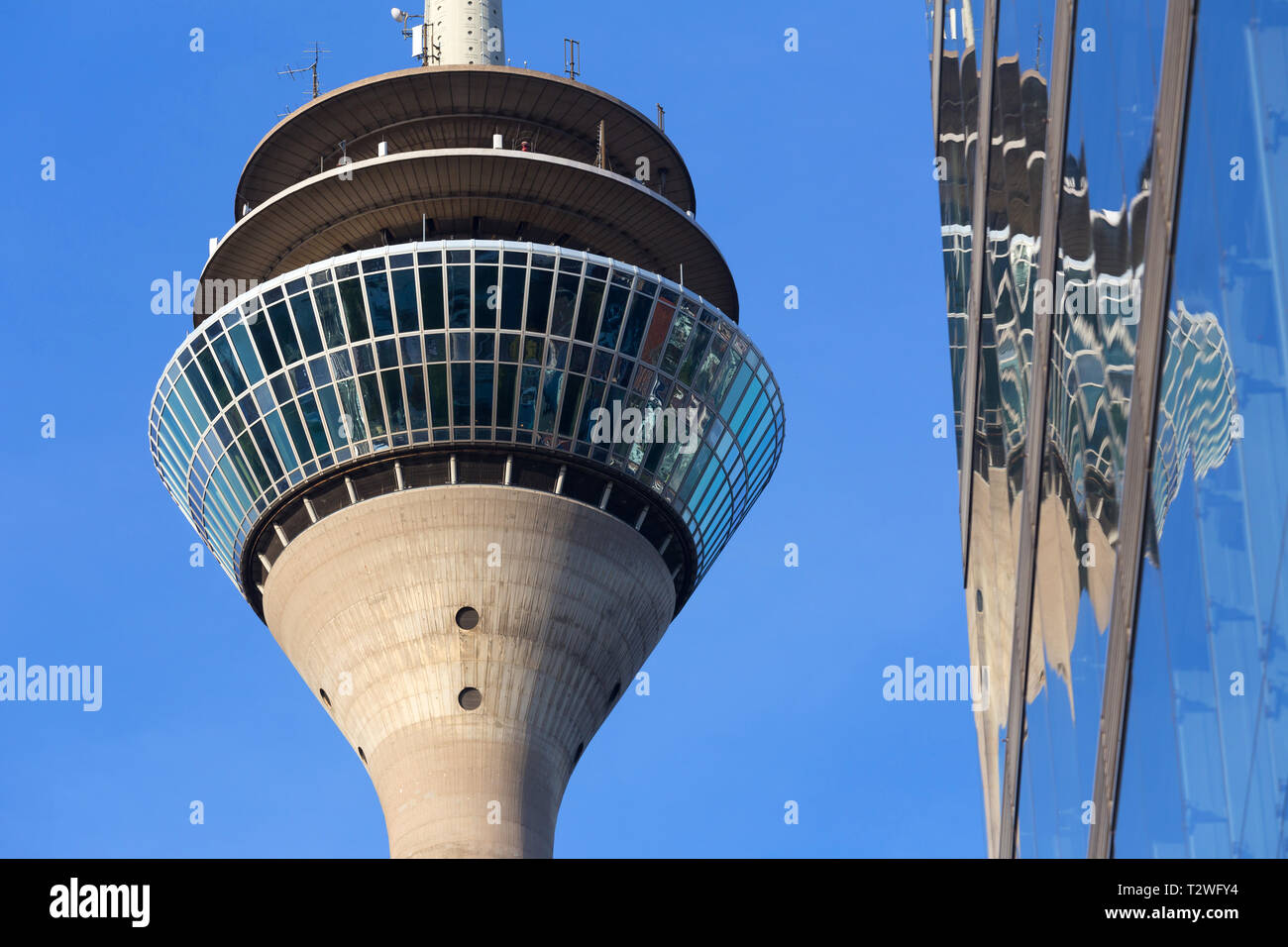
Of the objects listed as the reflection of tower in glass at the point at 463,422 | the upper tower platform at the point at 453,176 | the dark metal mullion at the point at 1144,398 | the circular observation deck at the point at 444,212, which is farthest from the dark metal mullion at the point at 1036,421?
the upper tower platform at the point at 453,176

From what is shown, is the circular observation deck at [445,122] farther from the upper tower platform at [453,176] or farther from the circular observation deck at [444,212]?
the circular observation deck at [444,212]

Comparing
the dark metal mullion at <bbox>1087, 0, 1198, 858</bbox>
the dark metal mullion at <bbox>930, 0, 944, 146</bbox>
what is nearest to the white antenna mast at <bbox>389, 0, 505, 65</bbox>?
the dark metal mullion at <bbox>930, 0, 944, 146</bbox>

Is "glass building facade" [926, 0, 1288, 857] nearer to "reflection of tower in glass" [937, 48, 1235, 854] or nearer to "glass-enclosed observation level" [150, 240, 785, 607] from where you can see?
"reflection of tower in glass" [937, 48, 1235, 854]

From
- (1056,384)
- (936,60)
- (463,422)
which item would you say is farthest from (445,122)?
(1056,384)

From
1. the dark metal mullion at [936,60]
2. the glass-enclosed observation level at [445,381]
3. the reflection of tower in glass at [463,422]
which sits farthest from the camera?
the glass-enclosed observation level at [445,381]

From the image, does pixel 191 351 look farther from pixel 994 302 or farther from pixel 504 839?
pixel 994 302
